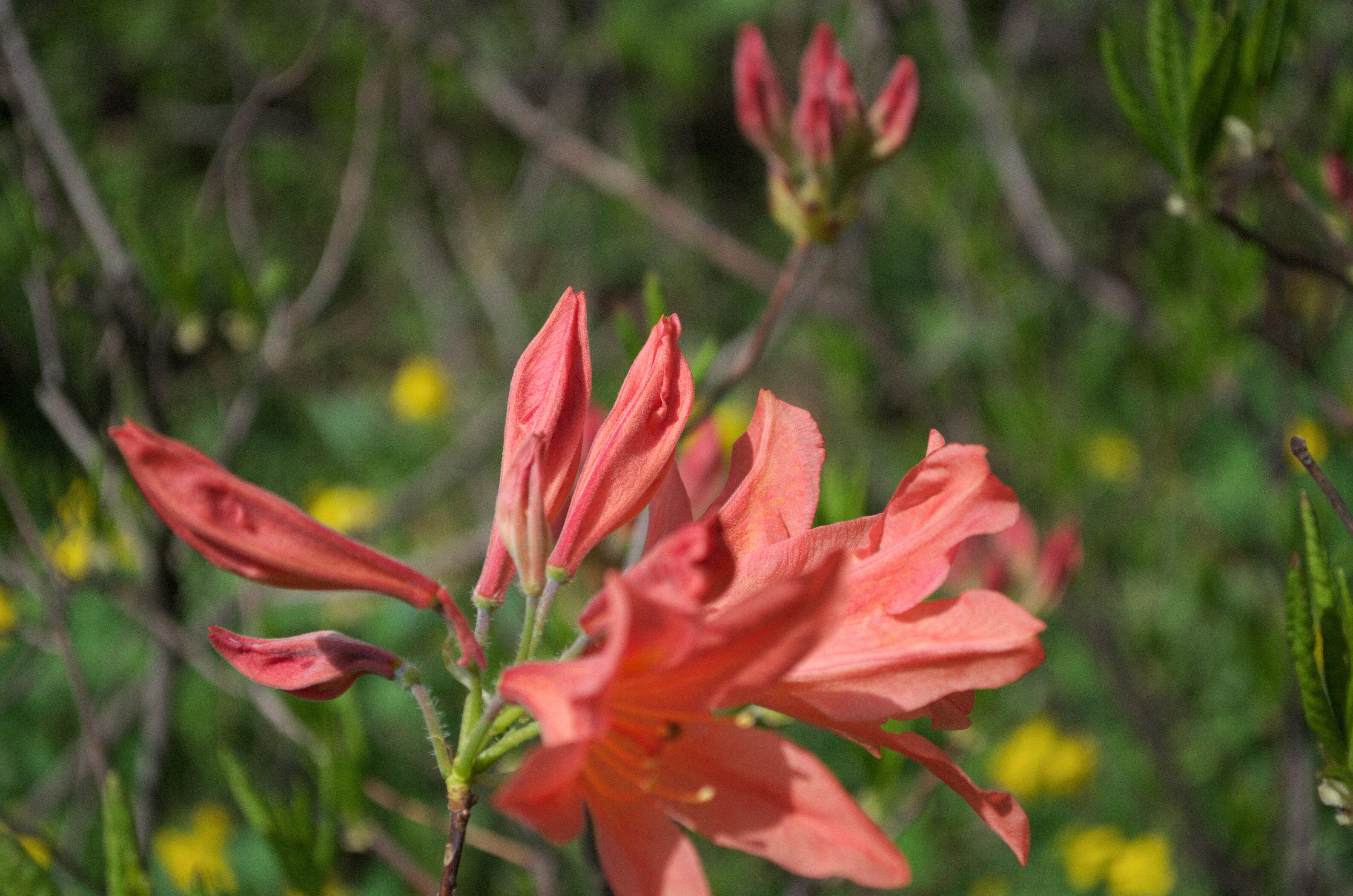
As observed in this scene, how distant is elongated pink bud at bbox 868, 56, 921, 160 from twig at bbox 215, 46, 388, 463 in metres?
1.09

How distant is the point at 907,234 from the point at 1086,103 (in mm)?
875

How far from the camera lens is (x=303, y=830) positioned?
1.15 metres

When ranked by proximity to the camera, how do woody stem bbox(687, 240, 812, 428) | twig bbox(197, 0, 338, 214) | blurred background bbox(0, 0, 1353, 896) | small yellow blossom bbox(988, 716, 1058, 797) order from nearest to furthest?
woody stem bbox(687, 240, 812, 428), blurred background bbox(0, 0, 1353, 896), twig bbox(197, 0, 338, 214), small yellow blossom bbox(988, 716, 1058, 797)

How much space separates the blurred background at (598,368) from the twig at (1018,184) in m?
0.02

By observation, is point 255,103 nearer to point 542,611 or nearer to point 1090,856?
point 542,611

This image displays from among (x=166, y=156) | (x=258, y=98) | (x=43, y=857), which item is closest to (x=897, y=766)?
(x=43, y=857)

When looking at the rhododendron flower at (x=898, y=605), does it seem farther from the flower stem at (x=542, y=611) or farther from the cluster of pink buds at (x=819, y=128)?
the cluster of pink buds at (x=819, y=128)

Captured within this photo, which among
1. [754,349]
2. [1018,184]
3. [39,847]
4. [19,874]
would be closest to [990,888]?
[1018,184]

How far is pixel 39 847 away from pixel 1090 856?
2.09m

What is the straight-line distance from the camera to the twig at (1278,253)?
107 cm

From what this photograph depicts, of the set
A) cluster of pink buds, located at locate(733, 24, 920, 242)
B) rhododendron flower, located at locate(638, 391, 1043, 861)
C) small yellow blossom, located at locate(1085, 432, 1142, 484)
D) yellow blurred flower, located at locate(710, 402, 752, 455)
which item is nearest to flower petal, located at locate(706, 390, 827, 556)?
rhododendron flower, located at locate(638, 391, 1043, 861)

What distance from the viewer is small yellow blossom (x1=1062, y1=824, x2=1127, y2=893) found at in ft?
7.75

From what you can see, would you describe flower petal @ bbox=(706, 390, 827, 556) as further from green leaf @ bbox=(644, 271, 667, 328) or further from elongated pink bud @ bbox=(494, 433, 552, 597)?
green leaf @ bbox=(644, 271, 667, 328)

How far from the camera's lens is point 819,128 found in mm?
1382
